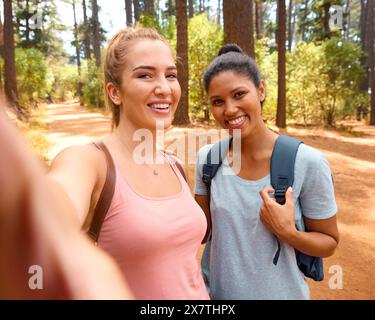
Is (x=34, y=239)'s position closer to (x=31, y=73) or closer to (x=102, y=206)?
(x=102, y=206)

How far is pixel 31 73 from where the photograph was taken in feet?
78.1

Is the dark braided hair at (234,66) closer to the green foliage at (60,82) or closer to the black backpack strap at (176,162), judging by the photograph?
the black backpack strap at (176,162)

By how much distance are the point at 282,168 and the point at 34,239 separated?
1.51 meters

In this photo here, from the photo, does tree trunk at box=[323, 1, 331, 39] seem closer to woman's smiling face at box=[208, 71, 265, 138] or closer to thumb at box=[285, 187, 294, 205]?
woman's smiling face at box=[208, 71, 265, 138]

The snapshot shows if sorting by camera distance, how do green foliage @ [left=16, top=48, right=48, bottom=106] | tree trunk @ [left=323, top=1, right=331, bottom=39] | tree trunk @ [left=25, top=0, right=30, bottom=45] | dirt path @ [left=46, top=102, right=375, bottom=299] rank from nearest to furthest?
dirt path @ [left=46, top=102, right=375, bottom=299] < tree trunk @ [left=323, top=1, right=331, bottom=39] < green foliage @ [left=16, top=48, right=48, bottom=106] < tree trunk @ [left=25, top=0, right=30, bottom=45]

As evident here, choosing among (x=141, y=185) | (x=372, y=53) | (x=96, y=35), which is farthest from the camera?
(x=96, y=35)

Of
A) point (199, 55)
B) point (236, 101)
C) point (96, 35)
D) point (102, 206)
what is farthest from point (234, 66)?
point (96, 35)

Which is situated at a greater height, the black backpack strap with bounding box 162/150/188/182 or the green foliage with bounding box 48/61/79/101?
the green foliage with bounding box 48/61/79/101

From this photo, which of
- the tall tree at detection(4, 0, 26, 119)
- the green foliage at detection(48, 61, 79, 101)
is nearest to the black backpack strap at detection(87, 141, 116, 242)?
the tall tree at detection(4, 0, 26, 119)

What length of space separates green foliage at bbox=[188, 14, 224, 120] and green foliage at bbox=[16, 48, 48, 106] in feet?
40.5

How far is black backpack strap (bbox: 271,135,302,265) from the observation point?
1.71 m

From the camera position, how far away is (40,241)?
37 centimetres

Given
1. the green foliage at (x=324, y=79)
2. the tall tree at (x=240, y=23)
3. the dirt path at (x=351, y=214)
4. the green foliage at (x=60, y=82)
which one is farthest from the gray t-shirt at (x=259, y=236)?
the green foliage at (x=60, y=82)
